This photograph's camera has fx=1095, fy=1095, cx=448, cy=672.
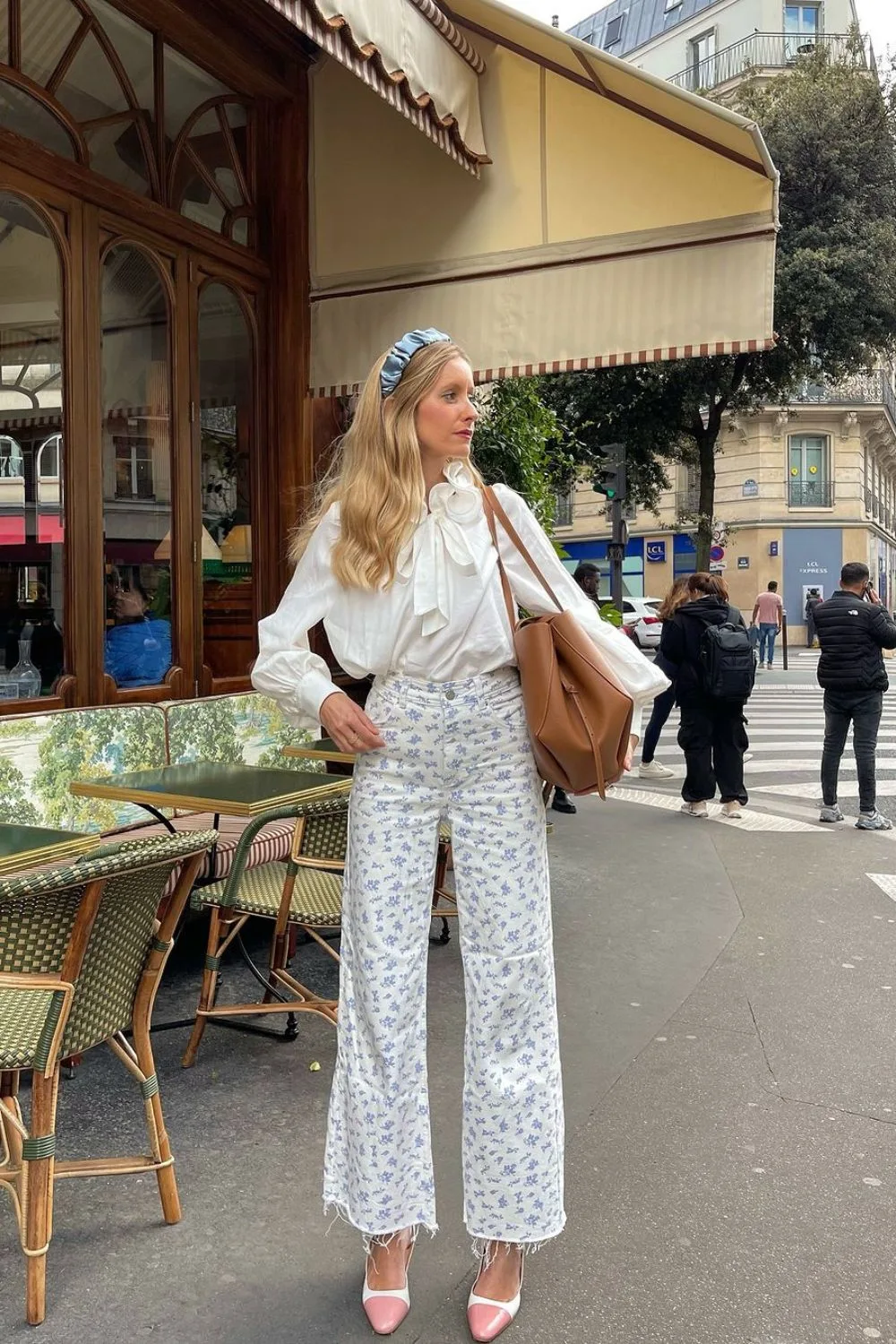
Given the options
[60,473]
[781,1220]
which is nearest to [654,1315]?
[781,1220]

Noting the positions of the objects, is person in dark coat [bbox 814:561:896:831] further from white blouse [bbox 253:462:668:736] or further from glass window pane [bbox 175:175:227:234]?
white blouse [bbox 253:462:668:736]

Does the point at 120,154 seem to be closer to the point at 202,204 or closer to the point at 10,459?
the point at 202,204

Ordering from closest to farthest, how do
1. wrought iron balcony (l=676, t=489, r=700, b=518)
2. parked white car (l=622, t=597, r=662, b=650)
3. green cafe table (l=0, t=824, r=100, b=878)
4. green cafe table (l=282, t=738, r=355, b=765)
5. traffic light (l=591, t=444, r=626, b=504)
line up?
green cafe table (l=0, t=824, r=100, b=878) < green cafe table (l=282, t=738, r=355, b=765) < traffic light (l=591, t=444, r=626, b=504) < parked white car (l=622, t=597, r=662, b=650) < wrought iron balcony (l=676, t=489, r=700, b=518)

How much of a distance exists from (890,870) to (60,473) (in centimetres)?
508

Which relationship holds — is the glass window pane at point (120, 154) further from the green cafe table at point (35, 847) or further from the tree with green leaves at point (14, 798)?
the green cafe table at point (35, 847)

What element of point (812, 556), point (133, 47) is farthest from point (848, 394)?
point (133, 47)

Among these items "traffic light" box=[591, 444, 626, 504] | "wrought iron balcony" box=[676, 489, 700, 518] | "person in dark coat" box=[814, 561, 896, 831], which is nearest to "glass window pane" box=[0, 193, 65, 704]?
"person in dark coat" box=[814, 561, 896, 831]

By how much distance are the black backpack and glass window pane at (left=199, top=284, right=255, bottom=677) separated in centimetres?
339

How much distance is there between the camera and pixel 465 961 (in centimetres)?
224

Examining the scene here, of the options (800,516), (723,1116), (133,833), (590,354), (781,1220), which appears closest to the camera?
(781,1220)

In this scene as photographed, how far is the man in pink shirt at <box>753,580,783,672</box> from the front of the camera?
76.2ft

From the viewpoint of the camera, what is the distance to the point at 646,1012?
4156mm

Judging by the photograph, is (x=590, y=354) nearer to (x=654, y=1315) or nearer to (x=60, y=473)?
(x=60, y=473)

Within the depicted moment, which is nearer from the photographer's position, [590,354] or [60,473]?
[60,473]
